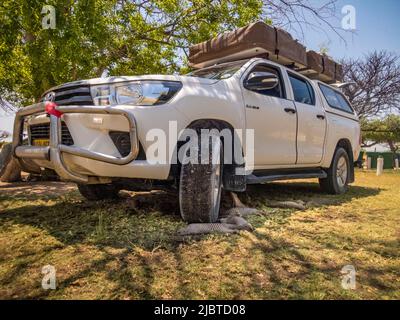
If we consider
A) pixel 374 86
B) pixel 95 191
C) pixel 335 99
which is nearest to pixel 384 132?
pixel 374 86

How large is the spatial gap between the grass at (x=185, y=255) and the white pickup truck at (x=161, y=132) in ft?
1.50

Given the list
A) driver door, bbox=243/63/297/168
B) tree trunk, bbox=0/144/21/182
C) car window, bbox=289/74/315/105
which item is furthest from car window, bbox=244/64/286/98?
tree trunk, bbox=0/144/21/182

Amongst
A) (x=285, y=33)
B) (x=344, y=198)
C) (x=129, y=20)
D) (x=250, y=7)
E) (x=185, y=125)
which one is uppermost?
(x=250, y=7)

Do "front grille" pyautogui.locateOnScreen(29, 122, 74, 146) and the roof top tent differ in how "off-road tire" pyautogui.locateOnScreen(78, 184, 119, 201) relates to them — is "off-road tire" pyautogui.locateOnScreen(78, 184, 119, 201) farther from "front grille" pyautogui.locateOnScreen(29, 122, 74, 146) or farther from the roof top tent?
the roof top tent

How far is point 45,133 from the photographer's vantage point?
9.87ft

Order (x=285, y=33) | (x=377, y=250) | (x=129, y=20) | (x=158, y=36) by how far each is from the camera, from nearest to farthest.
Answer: (x=377, y=250)
(x=285, y=33)
(x=129, y=20)
(x=158, y=36)

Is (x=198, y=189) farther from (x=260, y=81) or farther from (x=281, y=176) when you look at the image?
(x=281, y=176)

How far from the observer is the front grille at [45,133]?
2795mm

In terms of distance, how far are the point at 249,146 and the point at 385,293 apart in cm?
200

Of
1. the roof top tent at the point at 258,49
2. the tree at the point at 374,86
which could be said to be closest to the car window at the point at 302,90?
the roof top tent at the point at 258,49

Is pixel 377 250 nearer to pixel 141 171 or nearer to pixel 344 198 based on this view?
pixel 141 171

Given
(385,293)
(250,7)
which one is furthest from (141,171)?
(250,7)

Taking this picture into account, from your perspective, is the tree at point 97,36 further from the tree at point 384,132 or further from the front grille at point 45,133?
the tree at point 384,132
